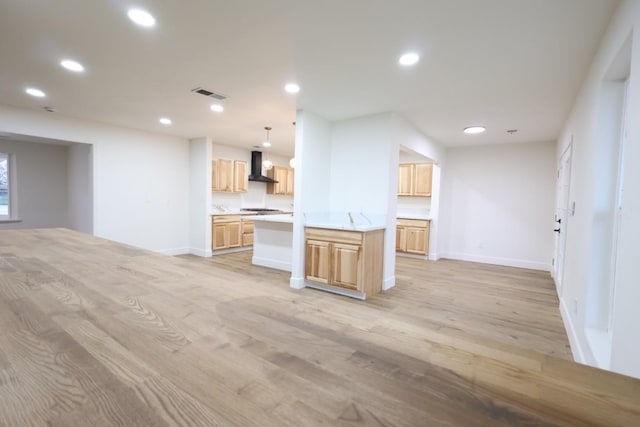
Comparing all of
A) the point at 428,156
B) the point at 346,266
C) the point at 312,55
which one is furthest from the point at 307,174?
the point at 428,156

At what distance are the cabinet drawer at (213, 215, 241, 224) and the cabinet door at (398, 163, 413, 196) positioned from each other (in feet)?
12.3

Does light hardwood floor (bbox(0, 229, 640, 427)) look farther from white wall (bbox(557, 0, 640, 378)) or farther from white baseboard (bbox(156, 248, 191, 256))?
white baseboard (bbox(156, 248, 191, 256))

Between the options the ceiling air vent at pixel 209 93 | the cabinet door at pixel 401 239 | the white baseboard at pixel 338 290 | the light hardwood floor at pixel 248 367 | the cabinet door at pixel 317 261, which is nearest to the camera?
the light hardwood floor at pixel 248 367

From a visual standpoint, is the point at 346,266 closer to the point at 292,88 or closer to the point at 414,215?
the point at 292,88

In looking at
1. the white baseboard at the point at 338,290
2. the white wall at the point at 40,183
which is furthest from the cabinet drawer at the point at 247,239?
the white wall at the point at 40,183

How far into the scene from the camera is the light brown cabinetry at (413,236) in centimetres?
612

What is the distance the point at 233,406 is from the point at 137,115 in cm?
485

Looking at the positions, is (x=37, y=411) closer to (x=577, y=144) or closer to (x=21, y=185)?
(x=577, y=144)

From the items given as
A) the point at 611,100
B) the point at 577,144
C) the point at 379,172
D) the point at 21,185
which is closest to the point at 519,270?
the point at 577,144

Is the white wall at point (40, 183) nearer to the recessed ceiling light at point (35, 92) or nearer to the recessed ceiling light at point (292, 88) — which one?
the recessed ceiling light at point (35, 92)

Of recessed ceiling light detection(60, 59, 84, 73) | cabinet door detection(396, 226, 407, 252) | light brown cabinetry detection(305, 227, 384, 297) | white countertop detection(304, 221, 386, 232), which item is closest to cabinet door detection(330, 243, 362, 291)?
light brown cabinetry detection(305, 227, 384, 297)

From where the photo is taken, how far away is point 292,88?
3.07 metres

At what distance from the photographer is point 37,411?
560 mm

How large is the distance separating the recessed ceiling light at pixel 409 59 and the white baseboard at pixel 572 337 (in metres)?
2.55
